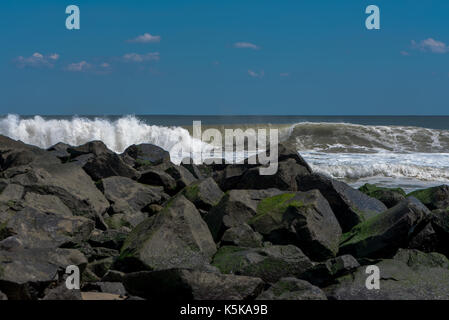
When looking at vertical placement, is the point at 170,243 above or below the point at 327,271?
above

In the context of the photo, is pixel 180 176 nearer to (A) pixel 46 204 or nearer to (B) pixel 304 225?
(A) pixel 46 204

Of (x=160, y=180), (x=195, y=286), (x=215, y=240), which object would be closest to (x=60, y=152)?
(x=160, y=180)

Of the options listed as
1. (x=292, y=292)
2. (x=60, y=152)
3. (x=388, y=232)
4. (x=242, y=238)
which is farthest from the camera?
(x=60, y=152)

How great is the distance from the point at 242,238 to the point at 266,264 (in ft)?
2.68

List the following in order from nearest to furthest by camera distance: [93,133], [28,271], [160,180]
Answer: [28,271]
[160,180]
[93,133]

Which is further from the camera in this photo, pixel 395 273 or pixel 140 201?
pixel 140 201

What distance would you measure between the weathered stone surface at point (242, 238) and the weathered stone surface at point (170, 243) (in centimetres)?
16

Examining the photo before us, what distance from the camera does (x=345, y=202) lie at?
6180mm

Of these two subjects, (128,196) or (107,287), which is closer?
(107,287)

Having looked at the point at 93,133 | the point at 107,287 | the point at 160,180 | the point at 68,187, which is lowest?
the point at 107,287
